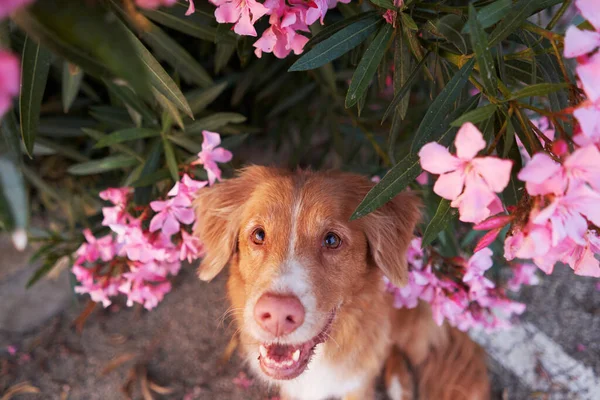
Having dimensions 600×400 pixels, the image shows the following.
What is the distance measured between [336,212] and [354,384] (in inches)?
34.2

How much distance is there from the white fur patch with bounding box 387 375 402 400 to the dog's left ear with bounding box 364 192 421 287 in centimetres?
102

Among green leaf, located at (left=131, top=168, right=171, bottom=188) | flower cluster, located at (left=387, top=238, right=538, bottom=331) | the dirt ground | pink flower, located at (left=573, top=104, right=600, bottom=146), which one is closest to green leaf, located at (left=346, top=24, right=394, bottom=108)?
pink flower, located at (left=573, top=104, right=600, bottom=146)

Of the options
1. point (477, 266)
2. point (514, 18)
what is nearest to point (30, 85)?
point (514, 18)

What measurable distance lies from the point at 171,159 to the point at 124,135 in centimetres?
18

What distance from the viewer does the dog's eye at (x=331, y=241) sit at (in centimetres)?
148

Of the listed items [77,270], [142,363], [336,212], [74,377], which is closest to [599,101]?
[336,212]

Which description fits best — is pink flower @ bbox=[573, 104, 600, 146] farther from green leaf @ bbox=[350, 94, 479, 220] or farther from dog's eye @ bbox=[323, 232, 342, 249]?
dog's eye @ bbox=[323, 232, 342, 249]

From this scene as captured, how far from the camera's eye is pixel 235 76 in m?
2.28

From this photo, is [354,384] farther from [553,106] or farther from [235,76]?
[235,76]

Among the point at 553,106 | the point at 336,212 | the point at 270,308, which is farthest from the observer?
the point at 336,212

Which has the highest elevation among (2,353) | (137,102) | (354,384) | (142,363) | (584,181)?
(584,181)

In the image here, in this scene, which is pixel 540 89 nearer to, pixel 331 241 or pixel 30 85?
pixel 331 241

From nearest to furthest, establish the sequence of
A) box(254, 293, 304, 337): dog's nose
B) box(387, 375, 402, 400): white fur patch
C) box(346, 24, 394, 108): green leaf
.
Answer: box(346, 24, 394, 108): green leaf < box(254, 293, 304, 337): dog's nose < box(387, 375, 402, 400): white fur patch

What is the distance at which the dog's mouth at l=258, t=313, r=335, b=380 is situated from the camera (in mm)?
1526
